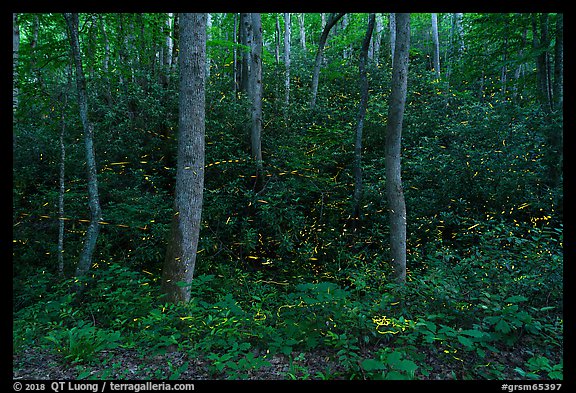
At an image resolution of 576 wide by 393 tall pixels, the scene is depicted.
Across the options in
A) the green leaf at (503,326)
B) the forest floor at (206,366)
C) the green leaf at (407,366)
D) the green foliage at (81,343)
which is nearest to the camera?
the green leaf at (407,366)

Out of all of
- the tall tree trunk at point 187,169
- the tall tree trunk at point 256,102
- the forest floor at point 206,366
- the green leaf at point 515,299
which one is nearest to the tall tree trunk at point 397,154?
the green leaf at point 515,299

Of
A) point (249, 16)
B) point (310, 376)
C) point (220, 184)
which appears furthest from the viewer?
point (249, 16)

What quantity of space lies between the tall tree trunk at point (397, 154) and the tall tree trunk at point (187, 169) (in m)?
3.72

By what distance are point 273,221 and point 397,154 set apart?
3844mm

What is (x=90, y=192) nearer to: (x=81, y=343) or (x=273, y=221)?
(x=81, y=343)

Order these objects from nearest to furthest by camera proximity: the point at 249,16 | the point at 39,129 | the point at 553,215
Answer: the point at 553,215 < the point at 39,129 < the point at 249,16

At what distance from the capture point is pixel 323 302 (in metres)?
4.80

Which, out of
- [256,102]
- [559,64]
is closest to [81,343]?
[256,102]

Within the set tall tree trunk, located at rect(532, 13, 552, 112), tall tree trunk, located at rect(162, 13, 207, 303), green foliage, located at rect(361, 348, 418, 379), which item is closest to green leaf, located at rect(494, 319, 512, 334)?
green foliage, located at rect(361, 348, 418, 379)

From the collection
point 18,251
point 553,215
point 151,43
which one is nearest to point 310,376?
point 553,215

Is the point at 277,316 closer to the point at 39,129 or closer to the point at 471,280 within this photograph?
the point at 471,280

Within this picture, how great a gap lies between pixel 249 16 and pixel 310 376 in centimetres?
1215

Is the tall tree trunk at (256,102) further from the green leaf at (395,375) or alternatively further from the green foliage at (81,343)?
the green leaf at (395,375)

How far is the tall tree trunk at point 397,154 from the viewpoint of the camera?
6230 millimetres
